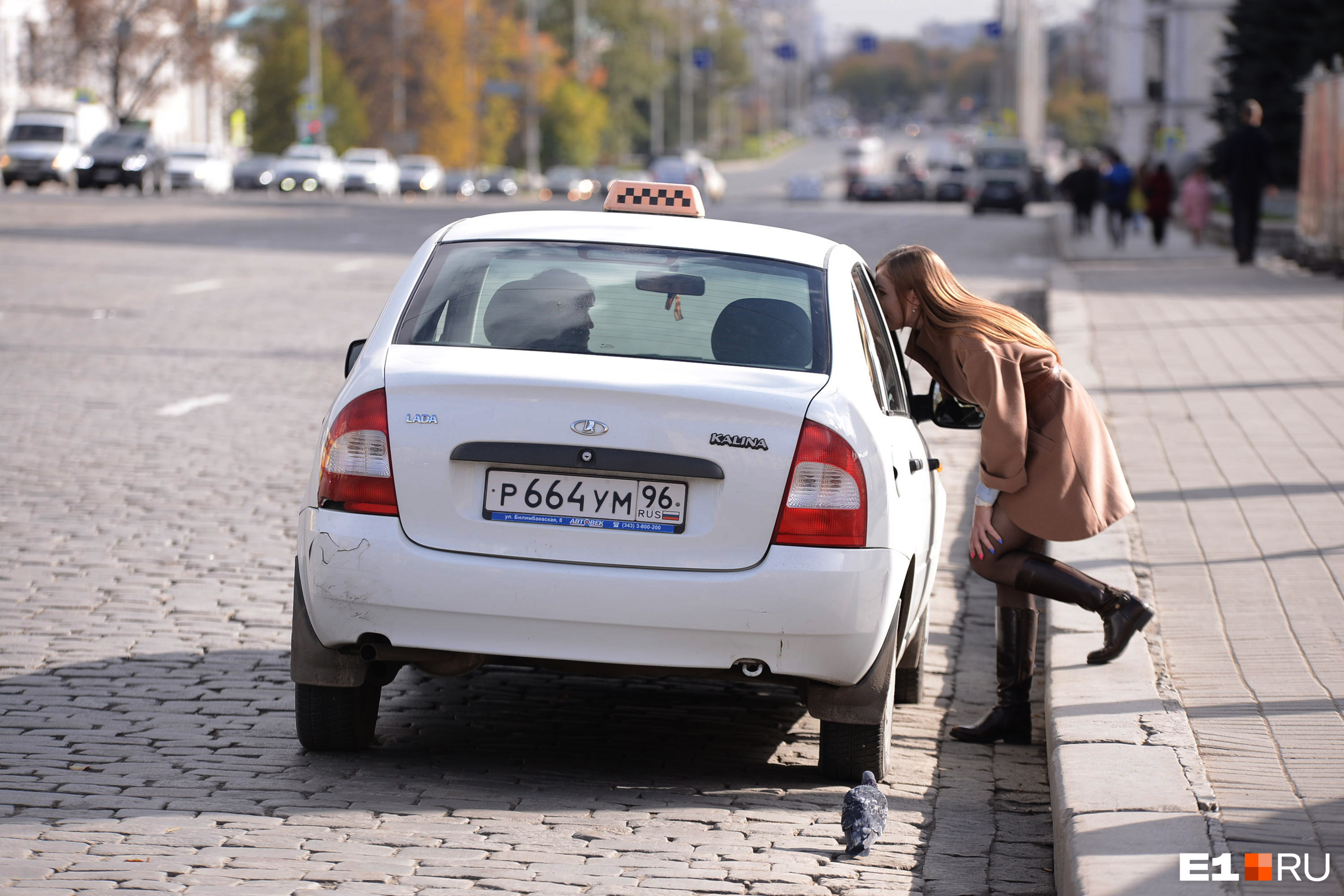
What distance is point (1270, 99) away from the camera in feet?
165

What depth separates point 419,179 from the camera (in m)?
74.8

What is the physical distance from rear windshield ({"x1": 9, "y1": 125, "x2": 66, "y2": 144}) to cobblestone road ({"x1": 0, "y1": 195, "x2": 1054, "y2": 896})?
53.6 metres

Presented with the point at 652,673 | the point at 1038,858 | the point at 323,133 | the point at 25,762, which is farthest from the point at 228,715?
the point at 323,133

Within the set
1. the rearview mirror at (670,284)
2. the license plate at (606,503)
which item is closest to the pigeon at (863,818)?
the license plate at (606,503)

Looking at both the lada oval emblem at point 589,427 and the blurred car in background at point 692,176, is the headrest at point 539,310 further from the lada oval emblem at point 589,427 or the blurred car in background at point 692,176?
the blurred car in background at point 692,176

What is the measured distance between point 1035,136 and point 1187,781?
128501 millimetres

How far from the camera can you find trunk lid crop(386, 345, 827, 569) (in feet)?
16.1

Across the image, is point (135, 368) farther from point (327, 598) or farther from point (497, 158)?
point (497, 158)

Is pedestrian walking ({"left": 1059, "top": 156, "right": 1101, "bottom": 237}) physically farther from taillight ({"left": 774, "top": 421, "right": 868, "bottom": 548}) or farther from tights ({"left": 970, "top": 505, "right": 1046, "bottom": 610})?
taillight ({"left": 774, "top": 421, "right": 868, "bottom": 548})

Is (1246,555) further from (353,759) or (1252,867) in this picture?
(353,759)

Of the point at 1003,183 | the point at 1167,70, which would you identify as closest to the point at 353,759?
the point at 1003,183

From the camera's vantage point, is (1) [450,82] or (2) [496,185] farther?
(1) [450,82]

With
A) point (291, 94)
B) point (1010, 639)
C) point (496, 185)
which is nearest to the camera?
point (1010, 639)

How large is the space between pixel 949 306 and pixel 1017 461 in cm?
49
